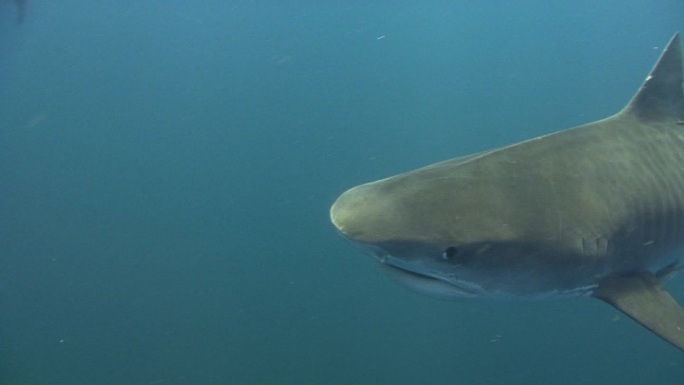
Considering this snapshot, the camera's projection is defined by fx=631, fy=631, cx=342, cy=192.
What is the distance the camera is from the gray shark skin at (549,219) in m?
3.03

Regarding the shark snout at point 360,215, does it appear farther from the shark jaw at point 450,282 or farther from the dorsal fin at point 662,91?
the dorsal fin at point 662,91

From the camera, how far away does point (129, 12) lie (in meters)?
27.3

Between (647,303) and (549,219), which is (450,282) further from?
(647,303)

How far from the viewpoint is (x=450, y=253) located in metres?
3.03

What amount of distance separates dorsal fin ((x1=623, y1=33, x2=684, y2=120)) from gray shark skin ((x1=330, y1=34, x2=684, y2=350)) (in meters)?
0.01

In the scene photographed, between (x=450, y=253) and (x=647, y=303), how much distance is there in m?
1.15

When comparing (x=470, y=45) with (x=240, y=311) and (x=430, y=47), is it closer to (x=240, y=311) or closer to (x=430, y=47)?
(x=430, y=47)

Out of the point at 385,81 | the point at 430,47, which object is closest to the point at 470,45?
the point at 430,47

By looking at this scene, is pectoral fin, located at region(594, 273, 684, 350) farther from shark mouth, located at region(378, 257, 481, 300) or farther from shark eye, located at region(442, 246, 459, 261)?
shark eye, located at region(442, 246, 459, 261)

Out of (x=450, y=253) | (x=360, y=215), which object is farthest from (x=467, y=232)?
(x=360, y=215)

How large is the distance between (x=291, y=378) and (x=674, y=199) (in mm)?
8352

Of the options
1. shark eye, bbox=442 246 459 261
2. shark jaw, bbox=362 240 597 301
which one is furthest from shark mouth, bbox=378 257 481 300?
shark eye, bbox=442 246 459 261

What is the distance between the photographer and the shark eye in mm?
3006

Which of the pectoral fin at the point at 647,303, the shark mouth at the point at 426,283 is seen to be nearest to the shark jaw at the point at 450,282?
the shark mouth at the point at 426,283
